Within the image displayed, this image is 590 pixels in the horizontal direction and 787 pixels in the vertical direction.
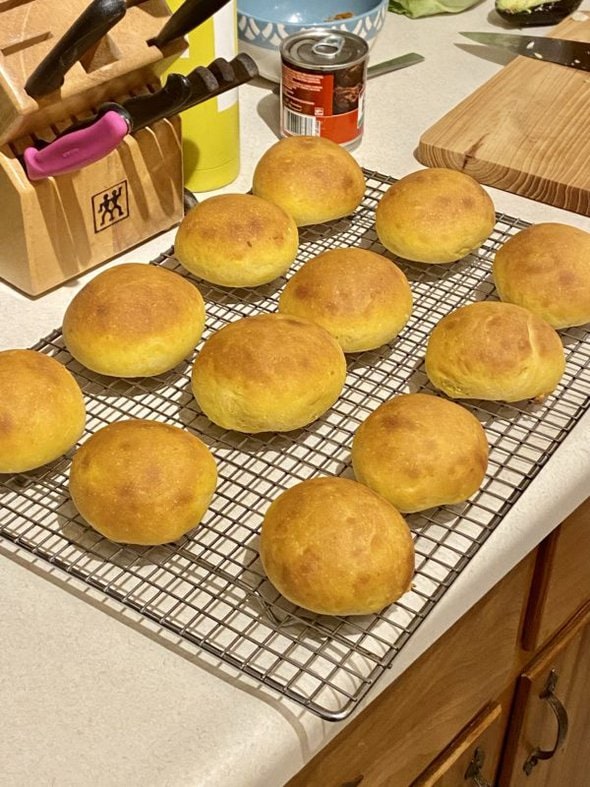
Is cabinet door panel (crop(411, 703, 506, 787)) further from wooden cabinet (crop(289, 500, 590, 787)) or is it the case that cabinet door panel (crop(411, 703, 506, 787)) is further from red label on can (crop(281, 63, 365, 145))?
red label on can (crop(281, 63, 365, 145))

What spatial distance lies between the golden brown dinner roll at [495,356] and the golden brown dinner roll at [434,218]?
128 millimetres

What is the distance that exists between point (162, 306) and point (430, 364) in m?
0.22

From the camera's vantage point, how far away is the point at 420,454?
29.9 inches

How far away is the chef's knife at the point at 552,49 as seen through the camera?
1.32m

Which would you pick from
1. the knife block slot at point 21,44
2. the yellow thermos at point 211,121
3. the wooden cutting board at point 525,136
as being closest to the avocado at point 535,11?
the wooden cutting board at point 525,136

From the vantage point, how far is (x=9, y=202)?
36.3 inches

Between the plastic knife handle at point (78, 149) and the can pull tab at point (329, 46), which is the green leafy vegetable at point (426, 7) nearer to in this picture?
the can pull tab at point (329, 46)

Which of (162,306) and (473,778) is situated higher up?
(162,306)

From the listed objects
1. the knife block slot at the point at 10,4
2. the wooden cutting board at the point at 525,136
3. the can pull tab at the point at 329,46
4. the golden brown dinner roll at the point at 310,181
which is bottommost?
the wooden cutting board at the point at 525,136

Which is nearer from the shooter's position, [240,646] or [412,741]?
[240,646]

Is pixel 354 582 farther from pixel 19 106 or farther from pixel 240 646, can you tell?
pixel 19 106

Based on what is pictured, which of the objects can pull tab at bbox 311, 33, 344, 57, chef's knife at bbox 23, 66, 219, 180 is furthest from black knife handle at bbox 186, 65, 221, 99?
can pull tab at bbox 311, 33, 344, 57

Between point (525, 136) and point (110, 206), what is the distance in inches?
19.3

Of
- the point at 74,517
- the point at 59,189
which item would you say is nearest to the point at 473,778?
the point at 74,517
